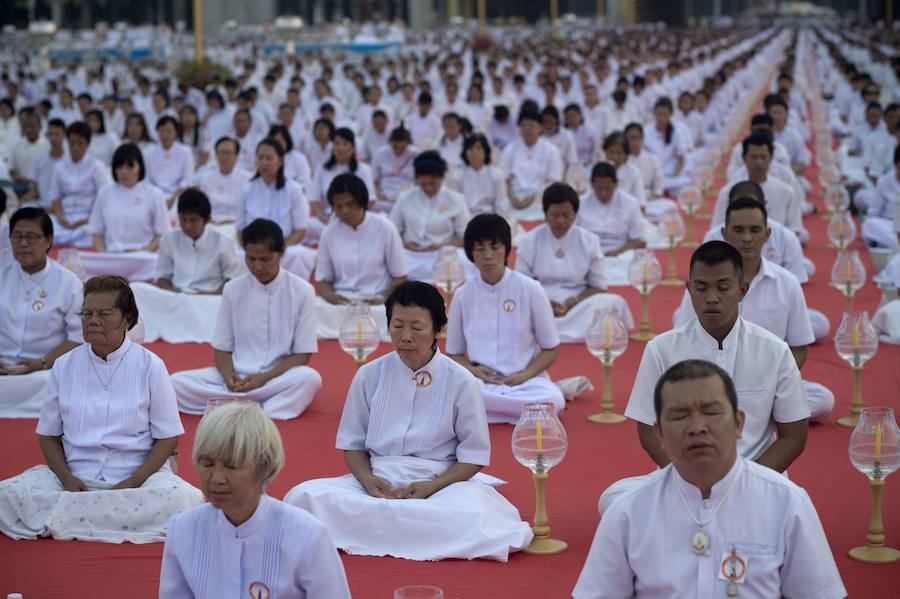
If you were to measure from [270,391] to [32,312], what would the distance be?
1123 mm

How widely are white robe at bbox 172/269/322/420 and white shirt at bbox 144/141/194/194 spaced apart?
5.63m

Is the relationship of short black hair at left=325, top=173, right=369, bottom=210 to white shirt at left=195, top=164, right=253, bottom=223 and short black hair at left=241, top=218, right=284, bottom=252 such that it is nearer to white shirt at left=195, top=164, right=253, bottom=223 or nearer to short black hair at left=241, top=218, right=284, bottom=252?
short black hair at left=241, top=218, right=284, bottom=252

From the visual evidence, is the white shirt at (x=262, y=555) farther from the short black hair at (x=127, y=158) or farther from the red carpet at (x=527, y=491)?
the short black hair at (x=127, y=158)

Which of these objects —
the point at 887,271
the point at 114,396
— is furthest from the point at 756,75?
the point at 114,396

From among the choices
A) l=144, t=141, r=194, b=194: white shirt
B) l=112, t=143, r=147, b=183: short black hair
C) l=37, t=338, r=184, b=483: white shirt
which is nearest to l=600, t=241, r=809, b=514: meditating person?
l=37, t=338, r=184, b=483: white shirt

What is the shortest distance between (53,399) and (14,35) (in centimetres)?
3103

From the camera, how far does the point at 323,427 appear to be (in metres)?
6.35

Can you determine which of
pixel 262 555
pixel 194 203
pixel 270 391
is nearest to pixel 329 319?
pixel 194 203

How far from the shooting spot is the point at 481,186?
34.6 feet

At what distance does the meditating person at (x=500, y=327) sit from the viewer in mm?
6066

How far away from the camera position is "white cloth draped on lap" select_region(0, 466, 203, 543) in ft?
15.8

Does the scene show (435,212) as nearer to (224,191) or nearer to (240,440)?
(224,191)

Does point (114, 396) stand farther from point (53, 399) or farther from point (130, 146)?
point (130, 146)

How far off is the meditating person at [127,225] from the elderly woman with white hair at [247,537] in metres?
6.22
